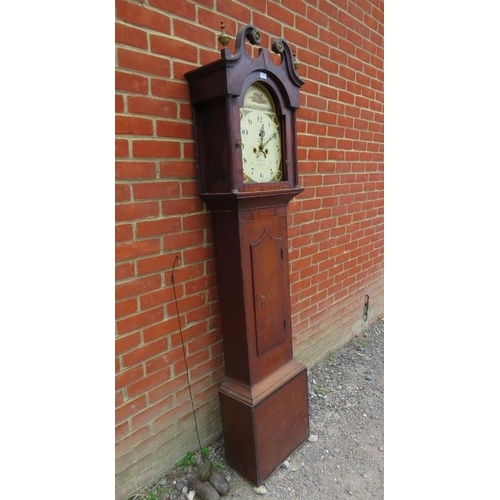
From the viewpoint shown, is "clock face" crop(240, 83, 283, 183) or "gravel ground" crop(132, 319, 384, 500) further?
"gravel ground" crop(132, 319, 384, 500)

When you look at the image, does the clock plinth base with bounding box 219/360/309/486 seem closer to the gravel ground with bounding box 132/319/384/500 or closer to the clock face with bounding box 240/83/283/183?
the gravel ground with bounding box 132/319/384/500

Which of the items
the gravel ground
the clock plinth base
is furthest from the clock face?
the gravel ground

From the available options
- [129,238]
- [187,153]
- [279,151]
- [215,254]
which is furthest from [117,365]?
[279,151]

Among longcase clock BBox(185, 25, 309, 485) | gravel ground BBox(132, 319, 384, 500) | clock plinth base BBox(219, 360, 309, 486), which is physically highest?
longcase clock BBox(185, 25, 309, 485)

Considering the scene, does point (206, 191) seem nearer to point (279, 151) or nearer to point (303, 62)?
point (279, 151)

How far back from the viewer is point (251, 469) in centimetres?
173

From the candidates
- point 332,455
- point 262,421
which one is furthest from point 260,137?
point 332,455

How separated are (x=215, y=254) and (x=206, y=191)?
309 millimetres

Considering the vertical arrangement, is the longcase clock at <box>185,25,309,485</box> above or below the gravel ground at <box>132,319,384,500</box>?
above

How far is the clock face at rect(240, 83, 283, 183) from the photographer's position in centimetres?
154

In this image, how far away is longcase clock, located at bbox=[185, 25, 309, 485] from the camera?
58.2 inches

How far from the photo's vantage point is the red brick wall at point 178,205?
4.74ft

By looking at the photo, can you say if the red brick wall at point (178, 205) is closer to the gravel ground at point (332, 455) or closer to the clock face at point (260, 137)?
the gravel ground at point (332, 455)

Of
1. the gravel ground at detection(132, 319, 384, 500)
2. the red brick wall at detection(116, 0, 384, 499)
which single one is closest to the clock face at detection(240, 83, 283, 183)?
the red brick wall at detection(116, 0, 384, 499)
